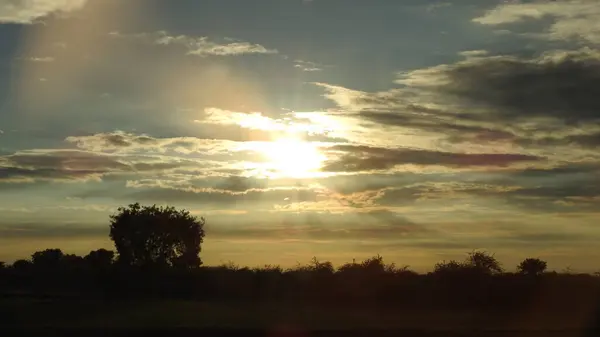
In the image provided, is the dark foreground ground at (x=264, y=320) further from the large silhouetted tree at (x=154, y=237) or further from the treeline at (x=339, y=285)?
the large silhouetted tree at (x=154, y=237)

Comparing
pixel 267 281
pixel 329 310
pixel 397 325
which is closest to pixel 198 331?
pixel 397 325

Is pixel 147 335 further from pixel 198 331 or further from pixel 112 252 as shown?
pixel 112 252

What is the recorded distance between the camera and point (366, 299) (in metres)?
40.7

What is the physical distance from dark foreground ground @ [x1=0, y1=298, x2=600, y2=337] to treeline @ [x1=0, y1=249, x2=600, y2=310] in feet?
6.94

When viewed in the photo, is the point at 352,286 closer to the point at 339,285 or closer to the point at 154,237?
the point at 339,285

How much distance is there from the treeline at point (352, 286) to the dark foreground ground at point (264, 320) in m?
2.12

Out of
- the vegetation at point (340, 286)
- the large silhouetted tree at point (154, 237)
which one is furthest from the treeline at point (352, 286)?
the large silhouetted tree at point (154, 237)

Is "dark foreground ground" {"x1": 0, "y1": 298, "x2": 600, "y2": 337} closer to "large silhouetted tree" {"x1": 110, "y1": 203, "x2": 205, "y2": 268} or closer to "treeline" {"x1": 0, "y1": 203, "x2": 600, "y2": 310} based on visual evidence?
"treeline" {"x1": 0, "y1": 203, "x2": 600, "y2": 310}

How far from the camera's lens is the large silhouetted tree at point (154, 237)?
83.1m

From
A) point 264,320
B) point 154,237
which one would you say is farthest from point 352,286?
point 154,237

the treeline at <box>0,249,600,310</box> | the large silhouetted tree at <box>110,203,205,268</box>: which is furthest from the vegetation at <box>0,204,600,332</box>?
the large silhouetted tree at <box>110,203,205,268</box>

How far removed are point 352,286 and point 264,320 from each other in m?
11.8

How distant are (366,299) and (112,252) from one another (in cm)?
5544

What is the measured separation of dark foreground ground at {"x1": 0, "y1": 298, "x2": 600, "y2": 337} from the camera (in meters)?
26.3
